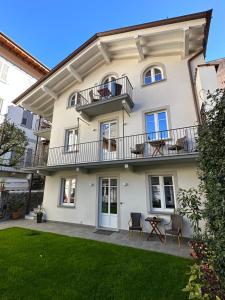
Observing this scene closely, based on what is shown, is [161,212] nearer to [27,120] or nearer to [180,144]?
[180,144]

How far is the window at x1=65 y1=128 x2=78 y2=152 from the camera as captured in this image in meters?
11.5

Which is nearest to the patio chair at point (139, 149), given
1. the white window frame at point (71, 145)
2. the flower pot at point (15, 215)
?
the white window frame at point (71, 145)

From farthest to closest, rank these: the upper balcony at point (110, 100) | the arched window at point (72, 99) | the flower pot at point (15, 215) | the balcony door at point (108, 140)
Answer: the arched window at point (72, 99) → the flower pot at point (15, 215) → the balcony door at point (108, 140) → the upper balcony at point (110, 100)

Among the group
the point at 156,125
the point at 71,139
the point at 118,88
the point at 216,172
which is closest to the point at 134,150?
the point at 156,125

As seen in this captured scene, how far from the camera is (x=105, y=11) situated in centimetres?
1089

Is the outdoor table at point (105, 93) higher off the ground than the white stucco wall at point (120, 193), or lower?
higher

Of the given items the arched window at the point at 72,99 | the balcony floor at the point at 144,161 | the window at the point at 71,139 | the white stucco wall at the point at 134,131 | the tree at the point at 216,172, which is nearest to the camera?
the tree at the point at 216,172

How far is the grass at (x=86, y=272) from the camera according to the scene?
362cm

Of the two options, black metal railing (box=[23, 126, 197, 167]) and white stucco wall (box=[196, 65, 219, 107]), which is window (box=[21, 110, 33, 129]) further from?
white stucco wall (box=[196, 65, 219, 107])

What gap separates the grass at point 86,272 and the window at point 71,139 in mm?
6191

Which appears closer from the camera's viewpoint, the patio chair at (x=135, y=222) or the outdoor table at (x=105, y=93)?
the patio chair at (x=135, y=222)

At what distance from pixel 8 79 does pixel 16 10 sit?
24.8 feet

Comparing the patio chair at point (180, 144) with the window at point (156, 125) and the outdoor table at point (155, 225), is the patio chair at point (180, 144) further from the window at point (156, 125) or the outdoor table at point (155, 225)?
the outdoor table at point (155, 225)

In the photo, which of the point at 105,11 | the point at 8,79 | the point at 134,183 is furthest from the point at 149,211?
the point at 8,79
